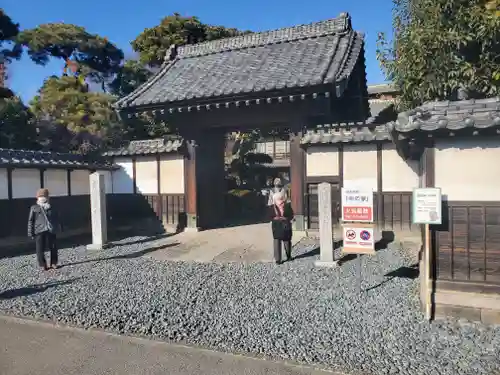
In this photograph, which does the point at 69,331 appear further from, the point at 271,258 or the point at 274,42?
the point at 274,42

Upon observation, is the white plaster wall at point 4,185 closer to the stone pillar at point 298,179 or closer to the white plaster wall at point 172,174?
the white plaster wall at point 172,174

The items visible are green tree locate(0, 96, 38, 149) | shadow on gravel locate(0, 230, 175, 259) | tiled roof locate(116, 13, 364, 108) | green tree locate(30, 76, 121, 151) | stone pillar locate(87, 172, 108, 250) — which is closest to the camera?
shadow on gravel locate(0, 230, 175, 259)

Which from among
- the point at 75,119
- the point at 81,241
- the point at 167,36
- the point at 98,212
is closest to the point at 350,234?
the point at 98,212

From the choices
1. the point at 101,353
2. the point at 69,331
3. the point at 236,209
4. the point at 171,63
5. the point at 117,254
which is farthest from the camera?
the point at 236,209

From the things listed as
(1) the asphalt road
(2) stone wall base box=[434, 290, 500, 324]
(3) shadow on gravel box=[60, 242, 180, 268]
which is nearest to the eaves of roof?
(3) shadow on gravel box=[60, 242, 180, 268]

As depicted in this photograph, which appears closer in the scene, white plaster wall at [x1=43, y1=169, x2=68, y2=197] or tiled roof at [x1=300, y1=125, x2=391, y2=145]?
tiled roof at [x1=300, y1=125, x2=391, y2=145]

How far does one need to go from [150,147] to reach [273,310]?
9.76 metres

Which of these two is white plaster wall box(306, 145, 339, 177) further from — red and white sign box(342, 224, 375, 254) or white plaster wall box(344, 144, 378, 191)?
red and white sign box(342, 224, 375, 254)

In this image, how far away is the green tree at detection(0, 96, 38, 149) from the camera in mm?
16484

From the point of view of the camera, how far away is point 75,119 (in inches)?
670

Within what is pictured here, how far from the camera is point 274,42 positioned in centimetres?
1427

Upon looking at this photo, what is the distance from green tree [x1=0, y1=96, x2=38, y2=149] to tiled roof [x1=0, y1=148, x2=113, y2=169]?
4.81 m

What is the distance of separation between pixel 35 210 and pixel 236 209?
9806mm

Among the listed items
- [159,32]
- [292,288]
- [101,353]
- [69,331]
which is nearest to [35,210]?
[69,331]
